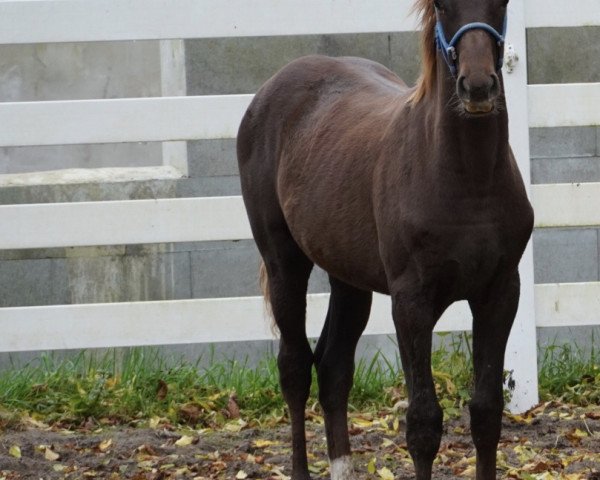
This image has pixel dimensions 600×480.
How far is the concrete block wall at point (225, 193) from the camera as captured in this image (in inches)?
309

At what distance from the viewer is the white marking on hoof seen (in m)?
4.61

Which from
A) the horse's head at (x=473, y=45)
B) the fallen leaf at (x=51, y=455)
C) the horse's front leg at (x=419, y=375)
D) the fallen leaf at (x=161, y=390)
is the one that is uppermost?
the horse's head at (x=473, y=45)

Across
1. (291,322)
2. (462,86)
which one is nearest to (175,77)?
(291,322)

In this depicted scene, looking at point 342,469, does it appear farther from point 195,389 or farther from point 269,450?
point 195,389

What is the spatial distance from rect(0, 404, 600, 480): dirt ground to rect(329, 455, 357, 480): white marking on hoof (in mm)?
128

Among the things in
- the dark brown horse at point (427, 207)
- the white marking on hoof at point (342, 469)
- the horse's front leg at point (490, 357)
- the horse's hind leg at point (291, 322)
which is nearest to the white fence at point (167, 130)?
the horse's hind leg at point (291, 322)

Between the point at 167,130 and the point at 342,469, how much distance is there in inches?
78.5

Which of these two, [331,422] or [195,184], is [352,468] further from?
[195,184]

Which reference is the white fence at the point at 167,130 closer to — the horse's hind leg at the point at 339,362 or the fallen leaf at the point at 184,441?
the fallen leaf at the point at 184,441

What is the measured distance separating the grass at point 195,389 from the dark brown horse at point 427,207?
1122 millimetres

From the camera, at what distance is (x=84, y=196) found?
26.1 ft

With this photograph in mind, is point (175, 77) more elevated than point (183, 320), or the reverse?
point (175, 77)

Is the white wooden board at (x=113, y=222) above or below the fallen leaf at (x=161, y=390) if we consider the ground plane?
above

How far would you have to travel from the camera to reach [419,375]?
3.83 m
